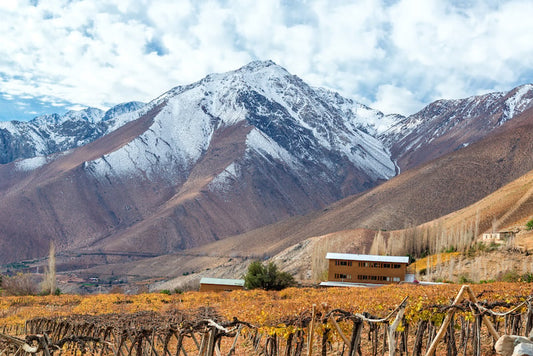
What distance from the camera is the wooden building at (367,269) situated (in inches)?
1848

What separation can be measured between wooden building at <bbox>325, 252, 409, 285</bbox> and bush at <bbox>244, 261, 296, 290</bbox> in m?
5.67

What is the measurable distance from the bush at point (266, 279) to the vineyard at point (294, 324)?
27.1ft

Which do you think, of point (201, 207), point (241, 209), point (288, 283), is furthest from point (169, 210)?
point (288, 283)

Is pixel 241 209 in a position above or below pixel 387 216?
above

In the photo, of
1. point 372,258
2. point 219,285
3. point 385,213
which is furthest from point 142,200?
point 372,258

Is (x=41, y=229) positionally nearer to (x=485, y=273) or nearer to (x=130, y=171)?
(x=130, y=171)

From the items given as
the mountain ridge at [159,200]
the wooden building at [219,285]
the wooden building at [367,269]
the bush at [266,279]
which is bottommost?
the wooden building at [219,285]

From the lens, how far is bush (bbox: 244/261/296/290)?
145 ft

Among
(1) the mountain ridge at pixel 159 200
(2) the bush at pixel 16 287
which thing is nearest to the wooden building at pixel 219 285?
(2) the bush at pixel 16 287

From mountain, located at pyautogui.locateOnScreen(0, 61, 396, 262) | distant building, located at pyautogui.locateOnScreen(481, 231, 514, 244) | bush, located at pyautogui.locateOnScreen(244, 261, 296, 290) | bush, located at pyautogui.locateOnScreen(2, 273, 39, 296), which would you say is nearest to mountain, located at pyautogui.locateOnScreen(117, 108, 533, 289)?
distant building, located at pyautogui.locateOnScreen(481, 231, 514, 244)

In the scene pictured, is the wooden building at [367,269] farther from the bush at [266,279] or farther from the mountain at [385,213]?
the mountain at [385,213]

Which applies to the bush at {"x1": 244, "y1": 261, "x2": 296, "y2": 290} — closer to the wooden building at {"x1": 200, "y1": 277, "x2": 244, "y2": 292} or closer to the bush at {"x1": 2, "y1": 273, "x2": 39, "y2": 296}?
the wooden building at {"x1": 200, "y1": 277, "x2": 244, "y2": 292}

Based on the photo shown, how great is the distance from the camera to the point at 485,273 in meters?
43.6

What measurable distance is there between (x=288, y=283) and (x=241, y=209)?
126 meters
